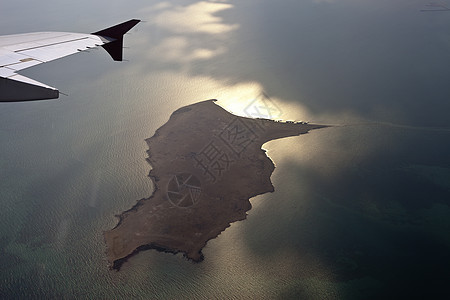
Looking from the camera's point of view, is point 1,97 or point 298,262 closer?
point 1,97

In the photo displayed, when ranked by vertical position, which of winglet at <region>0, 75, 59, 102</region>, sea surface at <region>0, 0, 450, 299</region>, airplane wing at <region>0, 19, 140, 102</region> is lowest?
sea surface at <region>0, 0, 450, 299</region>

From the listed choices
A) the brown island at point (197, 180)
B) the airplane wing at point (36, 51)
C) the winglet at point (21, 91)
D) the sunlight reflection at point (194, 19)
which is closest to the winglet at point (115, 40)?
the airplane wing at point (36, 51)

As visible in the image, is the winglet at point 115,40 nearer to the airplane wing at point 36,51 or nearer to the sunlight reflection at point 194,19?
the airplane wing at point 36,51

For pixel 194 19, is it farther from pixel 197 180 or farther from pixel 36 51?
pixel 36 51

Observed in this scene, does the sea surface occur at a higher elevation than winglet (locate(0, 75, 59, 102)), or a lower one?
lower

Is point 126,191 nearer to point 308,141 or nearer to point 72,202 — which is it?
point 72,202

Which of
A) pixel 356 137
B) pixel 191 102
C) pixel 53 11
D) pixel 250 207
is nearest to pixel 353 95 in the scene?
pixel 356 137

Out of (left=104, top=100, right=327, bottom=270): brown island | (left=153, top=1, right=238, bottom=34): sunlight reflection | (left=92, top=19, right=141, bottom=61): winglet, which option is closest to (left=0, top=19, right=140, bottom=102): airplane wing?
(left=92, top=19, right=141, bottom=61): winglet

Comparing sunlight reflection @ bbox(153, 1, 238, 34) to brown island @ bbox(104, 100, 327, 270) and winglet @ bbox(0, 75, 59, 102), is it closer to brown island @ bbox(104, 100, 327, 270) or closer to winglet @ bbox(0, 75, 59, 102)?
brown island @ bbox(104, 100, 327, 270)
